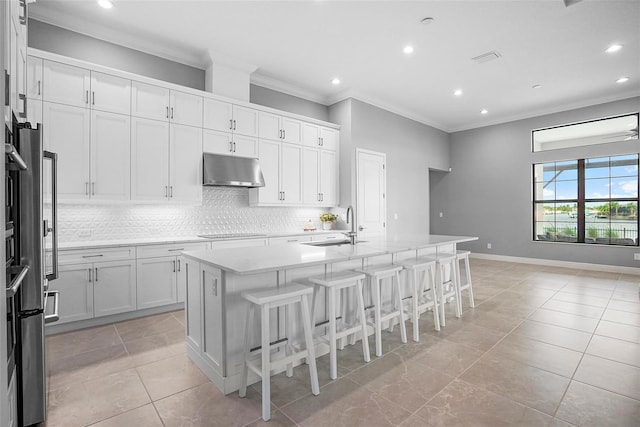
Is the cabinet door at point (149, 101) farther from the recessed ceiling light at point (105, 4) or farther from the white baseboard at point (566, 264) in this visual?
the white baseboard at point (566, 264)

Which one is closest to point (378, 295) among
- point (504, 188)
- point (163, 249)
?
point (163, 249)

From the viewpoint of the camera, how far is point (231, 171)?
4422 mm

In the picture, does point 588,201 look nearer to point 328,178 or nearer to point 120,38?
point 328,178

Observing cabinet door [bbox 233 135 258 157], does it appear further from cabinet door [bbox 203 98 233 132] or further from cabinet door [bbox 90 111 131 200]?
cabinet door [bbox 90 111 131 200]

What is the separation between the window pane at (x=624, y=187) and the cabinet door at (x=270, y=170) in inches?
248

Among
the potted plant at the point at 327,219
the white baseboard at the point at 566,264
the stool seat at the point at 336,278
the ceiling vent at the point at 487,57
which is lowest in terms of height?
the white baseboard at the point at 566,264

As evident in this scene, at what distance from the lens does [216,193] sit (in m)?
4.70

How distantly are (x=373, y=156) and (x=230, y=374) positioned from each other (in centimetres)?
478

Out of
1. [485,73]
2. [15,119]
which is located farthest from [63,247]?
[485,73]

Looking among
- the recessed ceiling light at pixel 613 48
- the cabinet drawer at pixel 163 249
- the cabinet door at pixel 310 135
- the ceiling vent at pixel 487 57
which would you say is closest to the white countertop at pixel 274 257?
the cabinet drawer at pixel 163 249

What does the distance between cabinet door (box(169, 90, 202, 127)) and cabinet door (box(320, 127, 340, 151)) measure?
84.8 inches

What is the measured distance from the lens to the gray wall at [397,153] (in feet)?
19.0

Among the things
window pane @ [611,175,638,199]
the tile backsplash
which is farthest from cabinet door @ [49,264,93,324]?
window pane @ [611,175,638,199]

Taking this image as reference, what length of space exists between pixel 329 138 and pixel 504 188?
14.6 ft
